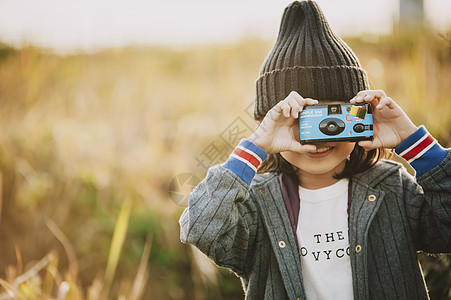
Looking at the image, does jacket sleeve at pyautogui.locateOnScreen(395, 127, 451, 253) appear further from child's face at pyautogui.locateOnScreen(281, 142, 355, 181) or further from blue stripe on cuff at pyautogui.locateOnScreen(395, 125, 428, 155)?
child's face at pyautogui.locateOnScreen(281, 142, 355, 181)

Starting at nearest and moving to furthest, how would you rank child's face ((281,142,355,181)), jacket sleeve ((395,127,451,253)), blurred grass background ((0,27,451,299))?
jacket sleeve ((395,127,451,253))
child's face ((281,142,355,181))
blurred grass background ((0,27,451,299))

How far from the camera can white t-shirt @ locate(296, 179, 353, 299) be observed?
4.75ft

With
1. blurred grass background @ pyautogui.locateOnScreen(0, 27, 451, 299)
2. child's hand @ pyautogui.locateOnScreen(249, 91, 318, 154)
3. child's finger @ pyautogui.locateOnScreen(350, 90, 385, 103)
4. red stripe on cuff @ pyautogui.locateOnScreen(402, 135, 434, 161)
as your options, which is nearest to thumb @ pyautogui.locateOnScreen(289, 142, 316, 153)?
child's hand @ pyautogui.locateOnScreen(249, 91, 318, 154)

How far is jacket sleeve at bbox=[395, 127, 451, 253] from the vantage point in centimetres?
135

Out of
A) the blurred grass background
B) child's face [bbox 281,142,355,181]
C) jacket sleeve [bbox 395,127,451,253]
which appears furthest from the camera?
the blurred grass background

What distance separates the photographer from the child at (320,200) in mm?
1384

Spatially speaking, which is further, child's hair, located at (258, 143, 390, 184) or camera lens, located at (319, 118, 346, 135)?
child's hair, located at (258, 143, 390, 184)

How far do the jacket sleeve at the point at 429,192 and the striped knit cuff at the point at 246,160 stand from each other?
49 centimetres

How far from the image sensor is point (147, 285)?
8.78 ft

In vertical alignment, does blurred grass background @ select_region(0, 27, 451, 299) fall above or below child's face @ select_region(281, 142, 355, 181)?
below

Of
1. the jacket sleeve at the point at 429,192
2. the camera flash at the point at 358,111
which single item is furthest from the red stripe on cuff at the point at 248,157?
the jacket sleeve at the point at 429,192

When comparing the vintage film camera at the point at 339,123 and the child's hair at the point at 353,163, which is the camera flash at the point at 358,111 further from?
the child's hair at the point at 353,163

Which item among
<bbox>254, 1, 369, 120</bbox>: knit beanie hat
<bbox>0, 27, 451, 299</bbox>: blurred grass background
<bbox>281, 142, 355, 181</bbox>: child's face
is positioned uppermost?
<bbox>254, 1, 369, 120</bbox>: knit beanie hat

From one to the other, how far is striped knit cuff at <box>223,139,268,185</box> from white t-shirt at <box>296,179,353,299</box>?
0.89ft
